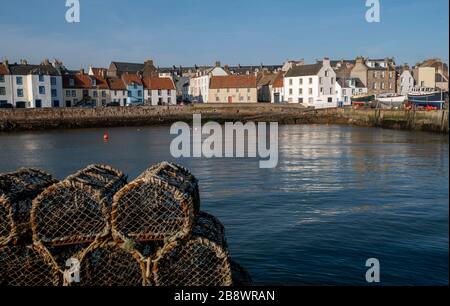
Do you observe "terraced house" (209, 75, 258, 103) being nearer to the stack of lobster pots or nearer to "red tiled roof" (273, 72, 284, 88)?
"red tiled roof" (273, 72, 284, 88)

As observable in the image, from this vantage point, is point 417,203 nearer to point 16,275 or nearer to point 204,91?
point 16,275

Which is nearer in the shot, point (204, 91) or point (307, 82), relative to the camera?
point (307, 82)

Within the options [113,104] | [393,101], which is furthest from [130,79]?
[393,101]

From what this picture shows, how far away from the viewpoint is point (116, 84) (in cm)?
7281

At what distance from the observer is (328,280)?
8.69 metres

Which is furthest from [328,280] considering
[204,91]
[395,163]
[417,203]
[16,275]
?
[204,91]

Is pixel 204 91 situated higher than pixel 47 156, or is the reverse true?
pixel 204 91

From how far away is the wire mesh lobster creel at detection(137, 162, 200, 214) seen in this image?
6.64 m

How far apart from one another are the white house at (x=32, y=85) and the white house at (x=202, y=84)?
2788 centimetres

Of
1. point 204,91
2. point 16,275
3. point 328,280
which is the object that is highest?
point 204,91

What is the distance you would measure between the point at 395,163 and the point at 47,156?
66.5 feet

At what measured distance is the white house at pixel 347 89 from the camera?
243 feet

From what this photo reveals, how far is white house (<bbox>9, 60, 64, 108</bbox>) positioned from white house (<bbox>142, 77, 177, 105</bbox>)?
15971mm

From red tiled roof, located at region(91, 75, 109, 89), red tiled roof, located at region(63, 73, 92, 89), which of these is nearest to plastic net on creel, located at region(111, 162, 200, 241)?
red tiled roof, located at region(63, 73, 92, 89)
